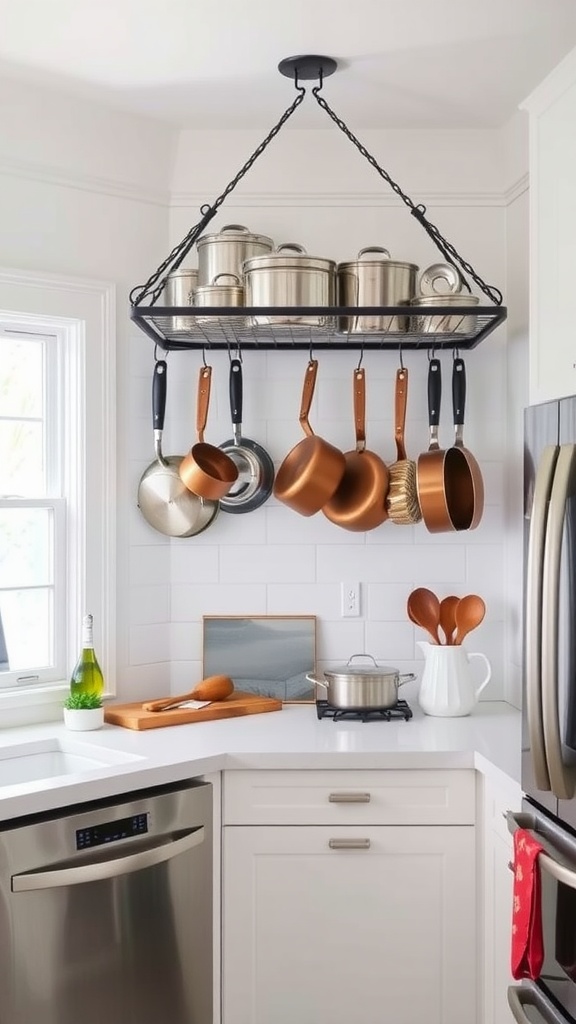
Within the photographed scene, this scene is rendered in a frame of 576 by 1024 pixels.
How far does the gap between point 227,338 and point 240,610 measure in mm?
797

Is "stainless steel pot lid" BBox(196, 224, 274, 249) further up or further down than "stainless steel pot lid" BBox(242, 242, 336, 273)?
further up

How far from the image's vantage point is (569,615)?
1.79m

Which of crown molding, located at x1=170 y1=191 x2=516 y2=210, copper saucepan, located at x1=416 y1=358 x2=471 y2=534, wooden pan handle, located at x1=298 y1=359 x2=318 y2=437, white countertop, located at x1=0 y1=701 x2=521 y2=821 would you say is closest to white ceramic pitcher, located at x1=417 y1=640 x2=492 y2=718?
white countertop, located at x1=0 y1=701 x2=521 y2=821

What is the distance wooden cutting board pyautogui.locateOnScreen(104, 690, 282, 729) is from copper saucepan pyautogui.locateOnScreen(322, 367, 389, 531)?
561 mm

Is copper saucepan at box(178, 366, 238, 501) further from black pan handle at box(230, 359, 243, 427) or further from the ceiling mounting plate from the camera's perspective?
the ceiling mounting plate

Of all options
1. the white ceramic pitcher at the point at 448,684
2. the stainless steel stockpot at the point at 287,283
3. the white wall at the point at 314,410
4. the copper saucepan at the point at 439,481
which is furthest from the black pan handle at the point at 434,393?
the white ceramic pitcher at the point at 448,684

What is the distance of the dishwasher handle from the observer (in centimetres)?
213

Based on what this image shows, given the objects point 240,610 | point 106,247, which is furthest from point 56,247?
point 240,610

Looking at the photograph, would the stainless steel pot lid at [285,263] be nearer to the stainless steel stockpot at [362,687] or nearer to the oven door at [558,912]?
the stainless steel stockpot at [362,687]

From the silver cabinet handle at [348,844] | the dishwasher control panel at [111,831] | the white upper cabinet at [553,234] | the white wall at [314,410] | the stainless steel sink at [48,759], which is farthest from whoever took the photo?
the white wall at [314,410]

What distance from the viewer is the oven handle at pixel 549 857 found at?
177 centimetres

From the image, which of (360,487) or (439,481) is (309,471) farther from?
(439,481)

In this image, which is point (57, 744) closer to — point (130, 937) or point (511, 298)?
point (130, 937)

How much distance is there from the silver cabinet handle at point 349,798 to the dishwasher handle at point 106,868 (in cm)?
31
